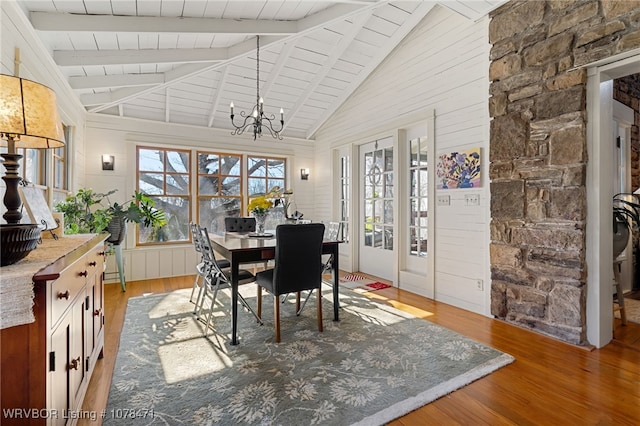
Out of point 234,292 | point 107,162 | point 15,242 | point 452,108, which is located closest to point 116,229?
point 107,162

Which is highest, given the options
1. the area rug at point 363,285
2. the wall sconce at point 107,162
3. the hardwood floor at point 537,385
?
the wall sconce at point 107,162

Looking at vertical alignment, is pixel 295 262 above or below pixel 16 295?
below

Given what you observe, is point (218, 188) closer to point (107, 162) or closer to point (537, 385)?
point (107, 162)

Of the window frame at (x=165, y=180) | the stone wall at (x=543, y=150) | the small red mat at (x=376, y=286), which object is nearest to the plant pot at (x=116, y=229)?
the window frame at (x=165, y=180)

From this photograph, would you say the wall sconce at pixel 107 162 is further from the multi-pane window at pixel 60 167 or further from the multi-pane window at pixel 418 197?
→ the multi-pane window at pixel 418 197

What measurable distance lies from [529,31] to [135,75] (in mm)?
4356

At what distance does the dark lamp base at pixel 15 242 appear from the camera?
1132 mm

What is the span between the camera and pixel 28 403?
1.09 m

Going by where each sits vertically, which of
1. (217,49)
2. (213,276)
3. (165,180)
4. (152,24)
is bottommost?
(213,276)

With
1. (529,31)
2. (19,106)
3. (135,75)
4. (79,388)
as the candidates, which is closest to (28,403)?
(79,388)

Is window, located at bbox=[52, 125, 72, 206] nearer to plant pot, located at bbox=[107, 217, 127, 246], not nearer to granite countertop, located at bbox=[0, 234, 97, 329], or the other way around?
plant pot, located at bbox=[107, 217, 127, 246]

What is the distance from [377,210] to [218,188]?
9.28 feet

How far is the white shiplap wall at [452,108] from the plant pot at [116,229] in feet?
12.8

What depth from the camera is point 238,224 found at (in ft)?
14.9
